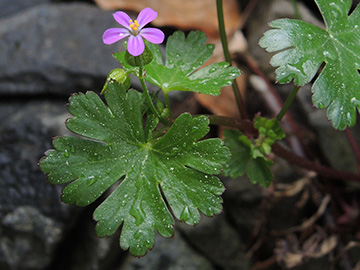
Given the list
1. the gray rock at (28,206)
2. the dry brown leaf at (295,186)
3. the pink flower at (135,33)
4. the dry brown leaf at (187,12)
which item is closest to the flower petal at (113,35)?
the pink flower at (135,33)

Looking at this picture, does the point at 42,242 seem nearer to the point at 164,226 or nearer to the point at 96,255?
the point at 96,255

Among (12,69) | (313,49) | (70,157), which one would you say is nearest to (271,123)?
(313,49)

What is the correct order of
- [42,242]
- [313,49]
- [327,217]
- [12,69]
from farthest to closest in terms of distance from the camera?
[12,69], [327,217], [42,242], [313,49]

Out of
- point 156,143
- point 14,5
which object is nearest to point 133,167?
point 156,143

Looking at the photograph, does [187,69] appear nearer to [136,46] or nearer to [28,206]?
[136,46]

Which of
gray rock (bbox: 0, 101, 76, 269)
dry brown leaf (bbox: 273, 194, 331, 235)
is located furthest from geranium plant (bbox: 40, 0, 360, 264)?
dry brown leaf (bbox: 273, 194, 331, 235)

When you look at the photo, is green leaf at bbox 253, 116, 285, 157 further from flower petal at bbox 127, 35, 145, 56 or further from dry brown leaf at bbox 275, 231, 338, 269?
dry brown leaf at bbox 275, 231, 338, 269
